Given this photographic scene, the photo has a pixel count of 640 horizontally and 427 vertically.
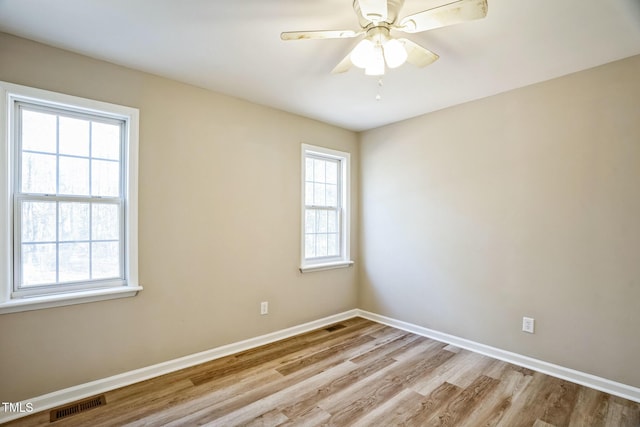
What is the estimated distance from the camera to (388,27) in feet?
5.81

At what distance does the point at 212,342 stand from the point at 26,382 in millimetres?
1279

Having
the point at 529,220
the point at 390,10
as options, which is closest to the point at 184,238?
the point at 390,10

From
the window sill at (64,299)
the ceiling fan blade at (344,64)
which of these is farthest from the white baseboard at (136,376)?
the ceiling fan blade at (344,64)

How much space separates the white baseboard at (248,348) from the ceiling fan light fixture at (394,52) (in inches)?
109

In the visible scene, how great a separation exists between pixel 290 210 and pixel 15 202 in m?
2.25

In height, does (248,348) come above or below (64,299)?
below

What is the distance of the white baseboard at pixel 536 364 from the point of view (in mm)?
2324

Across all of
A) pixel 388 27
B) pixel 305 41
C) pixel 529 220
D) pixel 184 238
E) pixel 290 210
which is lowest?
pixel 184 238

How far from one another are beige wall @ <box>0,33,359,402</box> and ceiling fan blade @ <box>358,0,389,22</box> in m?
1.87

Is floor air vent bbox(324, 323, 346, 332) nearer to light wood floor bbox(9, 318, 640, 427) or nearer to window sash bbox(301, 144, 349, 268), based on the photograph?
light wood floor bbox(9, 318, 640, 427)

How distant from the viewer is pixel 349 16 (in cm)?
187

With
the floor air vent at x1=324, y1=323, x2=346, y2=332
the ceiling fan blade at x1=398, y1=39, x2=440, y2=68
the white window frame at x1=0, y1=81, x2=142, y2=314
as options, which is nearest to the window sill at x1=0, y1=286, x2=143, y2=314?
the white window frame at x1=0, y1=81, x2=142, y2=314

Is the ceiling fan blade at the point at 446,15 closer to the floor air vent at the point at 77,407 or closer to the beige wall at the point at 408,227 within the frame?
the beige wall at the point at 408,227

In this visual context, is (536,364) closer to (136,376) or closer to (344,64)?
(344,64)
